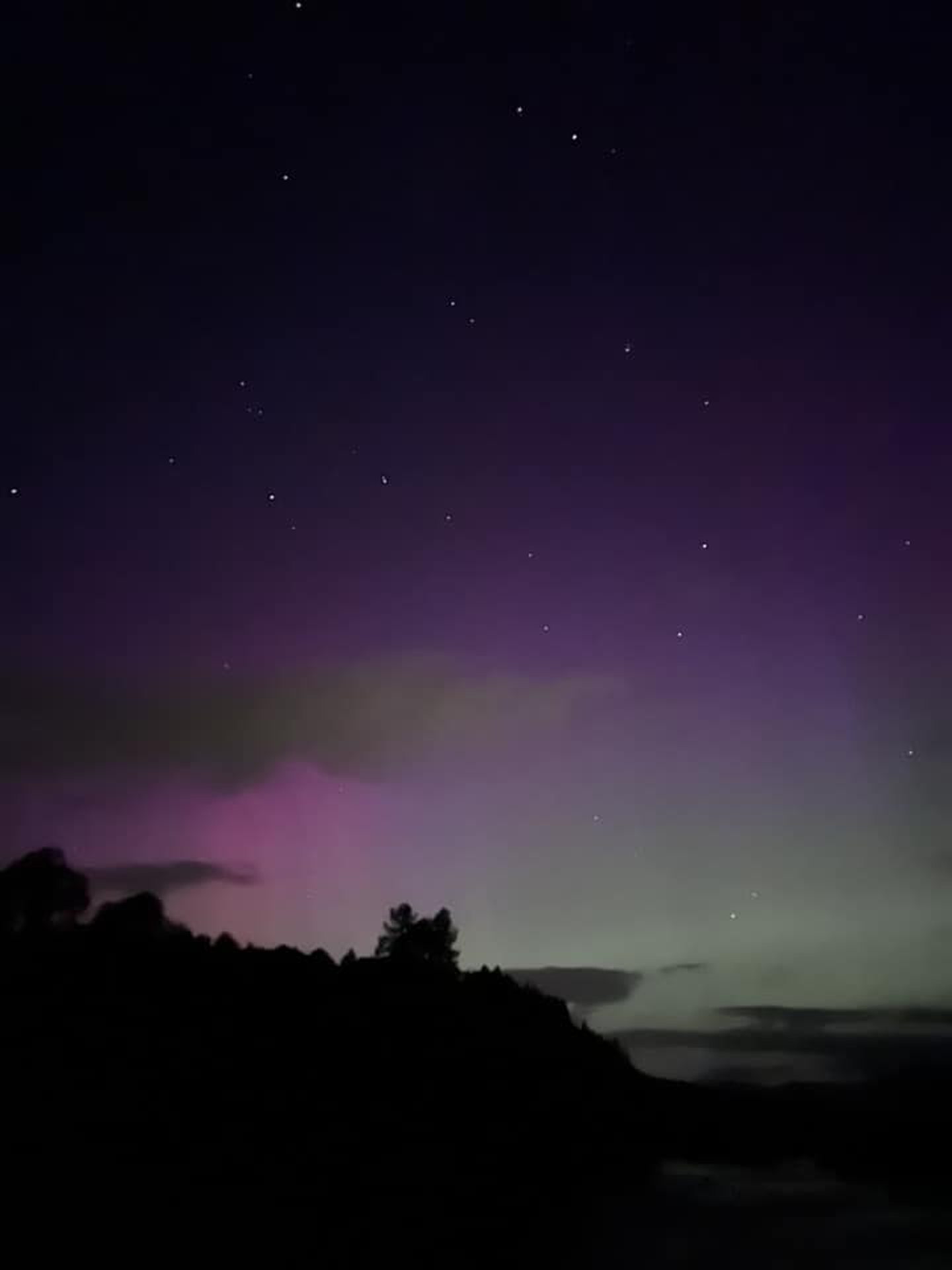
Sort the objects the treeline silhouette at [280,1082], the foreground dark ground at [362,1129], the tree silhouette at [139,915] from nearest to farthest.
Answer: the foreground dark ground at [362,1129] → the treeline silhouette at [280,1082] → the tree silhouette at [139,915]

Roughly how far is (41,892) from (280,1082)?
31.4 m

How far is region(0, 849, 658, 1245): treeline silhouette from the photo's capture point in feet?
110

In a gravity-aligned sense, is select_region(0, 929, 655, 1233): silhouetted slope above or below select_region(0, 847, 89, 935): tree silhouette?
below

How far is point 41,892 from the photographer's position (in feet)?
229

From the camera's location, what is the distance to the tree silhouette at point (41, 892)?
68.5m

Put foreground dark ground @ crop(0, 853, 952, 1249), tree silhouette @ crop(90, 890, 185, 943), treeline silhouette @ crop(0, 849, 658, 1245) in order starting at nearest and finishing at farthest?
foreground dark ground @ crop(0, 853, 952, 1249) → treeline silhouette @ crop(0, 849, 658, 1245) → tree silhouette @ crop(90, 890, 185, 943)

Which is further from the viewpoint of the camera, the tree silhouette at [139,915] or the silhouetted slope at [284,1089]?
the tree silhouette at [139,915]

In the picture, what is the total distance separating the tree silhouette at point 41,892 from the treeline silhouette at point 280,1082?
0.11 metres

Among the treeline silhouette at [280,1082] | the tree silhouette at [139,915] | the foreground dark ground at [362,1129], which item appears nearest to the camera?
the foreground dark ground at [362,1129]

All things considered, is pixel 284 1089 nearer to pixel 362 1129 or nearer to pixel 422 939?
pixel 362 1129

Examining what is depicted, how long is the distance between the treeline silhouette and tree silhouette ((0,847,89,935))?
11cm

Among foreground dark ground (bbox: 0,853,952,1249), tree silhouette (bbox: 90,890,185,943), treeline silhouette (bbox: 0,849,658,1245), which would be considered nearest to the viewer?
foreground dark ground (bbox: 0,853,952,1249)

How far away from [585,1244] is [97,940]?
28.6 meters

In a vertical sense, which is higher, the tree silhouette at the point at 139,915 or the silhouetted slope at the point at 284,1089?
the tree silhouette at the point at 139,915
